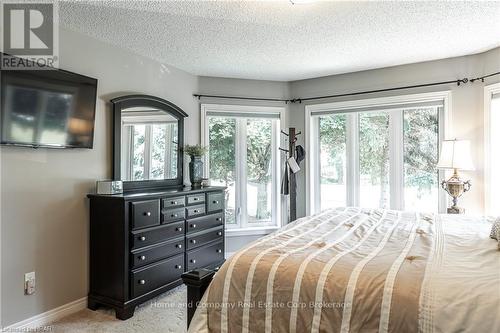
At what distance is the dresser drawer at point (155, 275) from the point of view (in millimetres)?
2602

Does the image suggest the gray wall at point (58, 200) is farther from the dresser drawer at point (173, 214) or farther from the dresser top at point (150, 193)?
the dresser drawer at point (173, 214)

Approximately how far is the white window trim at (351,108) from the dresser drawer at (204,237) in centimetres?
137

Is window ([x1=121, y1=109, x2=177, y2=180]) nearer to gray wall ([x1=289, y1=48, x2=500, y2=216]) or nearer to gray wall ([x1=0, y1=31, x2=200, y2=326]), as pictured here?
gray wall ([x1=0, y1=31, x2=200, y2=326])

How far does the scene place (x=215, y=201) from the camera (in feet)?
11.4

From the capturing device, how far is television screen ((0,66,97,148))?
2.15 meters

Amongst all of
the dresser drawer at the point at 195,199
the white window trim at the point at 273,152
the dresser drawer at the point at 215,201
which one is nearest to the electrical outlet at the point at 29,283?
Result: the dresser drawer at the point at 195,199

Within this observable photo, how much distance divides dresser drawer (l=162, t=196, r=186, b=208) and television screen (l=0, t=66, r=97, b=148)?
82 centimetres

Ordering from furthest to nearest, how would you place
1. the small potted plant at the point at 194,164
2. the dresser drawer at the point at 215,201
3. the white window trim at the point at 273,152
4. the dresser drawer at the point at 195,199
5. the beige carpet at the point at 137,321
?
the white window trim at the point at 273,152 < the small potted plant at the point at 194,164 < the dresser drawer at the point at 215,201 < the dresser drawer at the point at 195,199 < the beige carpet at the point at 137,321

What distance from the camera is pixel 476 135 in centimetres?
330

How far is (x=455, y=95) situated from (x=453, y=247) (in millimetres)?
2416

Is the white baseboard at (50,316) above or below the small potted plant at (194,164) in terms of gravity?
below

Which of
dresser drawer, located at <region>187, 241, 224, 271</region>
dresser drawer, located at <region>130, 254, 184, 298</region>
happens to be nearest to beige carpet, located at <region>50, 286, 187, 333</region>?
dresser drawer, located at <region>130, 254, 184, 298</region>

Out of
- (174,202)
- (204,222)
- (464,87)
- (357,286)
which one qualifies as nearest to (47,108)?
(174,202)

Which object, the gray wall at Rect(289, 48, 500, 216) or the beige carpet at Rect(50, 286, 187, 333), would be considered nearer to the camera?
the beige carpet at Rect(50, 286, 187, 333)
